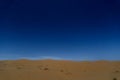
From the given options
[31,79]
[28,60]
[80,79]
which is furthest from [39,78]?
[28,60]

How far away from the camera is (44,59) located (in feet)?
190

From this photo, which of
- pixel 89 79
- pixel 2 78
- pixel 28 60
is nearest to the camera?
pixel 2 78

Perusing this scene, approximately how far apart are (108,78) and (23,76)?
946cm

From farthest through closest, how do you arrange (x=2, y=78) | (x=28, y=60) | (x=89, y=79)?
(x=28, y=60), (x=89, y=79), (x=2, y=78)

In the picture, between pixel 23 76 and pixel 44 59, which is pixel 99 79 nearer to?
pixel 23 76

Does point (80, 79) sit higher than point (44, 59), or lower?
lower

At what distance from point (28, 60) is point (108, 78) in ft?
108

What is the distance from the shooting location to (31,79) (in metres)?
24.0

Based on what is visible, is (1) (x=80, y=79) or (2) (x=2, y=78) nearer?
(2) (x=2, y=78)

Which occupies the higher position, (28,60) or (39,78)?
(28,60)

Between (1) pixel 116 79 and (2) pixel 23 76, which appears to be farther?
(2) pixel 23 76

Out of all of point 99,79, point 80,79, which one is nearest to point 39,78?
point 80,79

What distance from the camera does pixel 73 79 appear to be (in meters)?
25.3

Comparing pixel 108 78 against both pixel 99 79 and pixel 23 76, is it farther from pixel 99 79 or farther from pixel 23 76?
pixel 23 76
